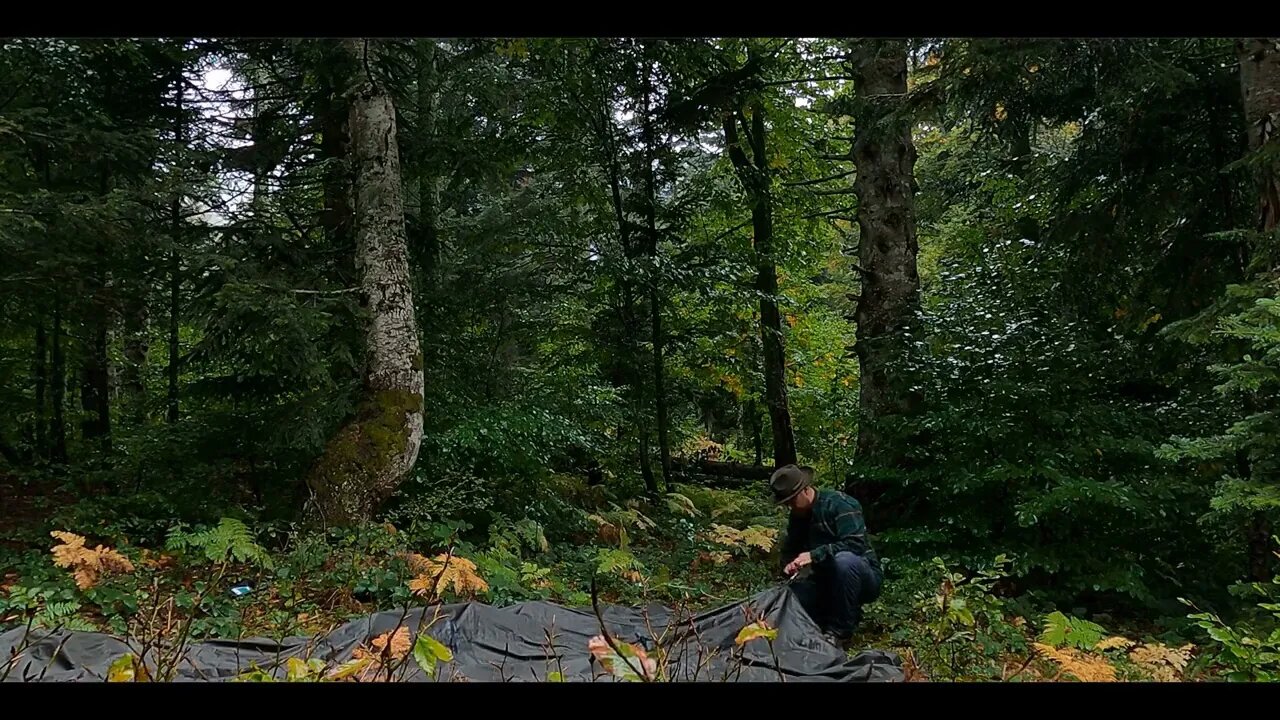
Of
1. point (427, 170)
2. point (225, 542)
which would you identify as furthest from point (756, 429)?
point (225, 542)

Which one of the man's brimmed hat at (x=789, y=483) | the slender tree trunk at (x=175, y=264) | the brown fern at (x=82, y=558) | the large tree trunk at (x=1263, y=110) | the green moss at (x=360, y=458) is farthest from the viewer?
the slender tree trunk at (x=175, y=264)

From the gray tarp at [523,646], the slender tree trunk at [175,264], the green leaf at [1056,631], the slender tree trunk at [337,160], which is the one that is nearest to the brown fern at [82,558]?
A: the gray tarp at [523,646]

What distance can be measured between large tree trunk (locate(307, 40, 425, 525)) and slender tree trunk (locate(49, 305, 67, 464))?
325 cm

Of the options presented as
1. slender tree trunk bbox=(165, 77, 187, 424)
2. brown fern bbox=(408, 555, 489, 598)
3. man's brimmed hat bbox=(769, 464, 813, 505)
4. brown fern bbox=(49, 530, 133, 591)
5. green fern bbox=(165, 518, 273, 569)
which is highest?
slender tree trunk bbox=(165, 77, 187, 424)

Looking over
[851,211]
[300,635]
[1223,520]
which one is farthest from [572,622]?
[851,211]

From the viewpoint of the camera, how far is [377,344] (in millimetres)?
5711

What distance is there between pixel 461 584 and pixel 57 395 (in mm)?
5954

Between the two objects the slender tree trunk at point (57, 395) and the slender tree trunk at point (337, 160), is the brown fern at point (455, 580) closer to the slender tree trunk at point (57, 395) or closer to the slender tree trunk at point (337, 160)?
the slender tree trunk at point (337, 160)

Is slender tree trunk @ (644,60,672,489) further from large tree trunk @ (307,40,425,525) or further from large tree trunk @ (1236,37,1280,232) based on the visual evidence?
large tree trunk @ (1236,37,1280,232)

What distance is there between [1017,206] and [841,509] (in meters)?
4.51

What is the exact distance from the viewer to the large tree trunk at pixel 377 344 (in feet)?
17.7

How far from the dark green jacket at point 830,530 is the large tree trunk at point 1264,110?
2.77 metres

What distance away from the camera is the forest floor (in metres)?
3.41

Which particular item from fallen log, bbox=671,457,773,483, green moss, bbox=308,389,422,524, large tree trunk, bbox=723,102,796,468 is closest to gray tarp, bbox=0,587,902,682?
green moss, bbox=308,389,422,524
